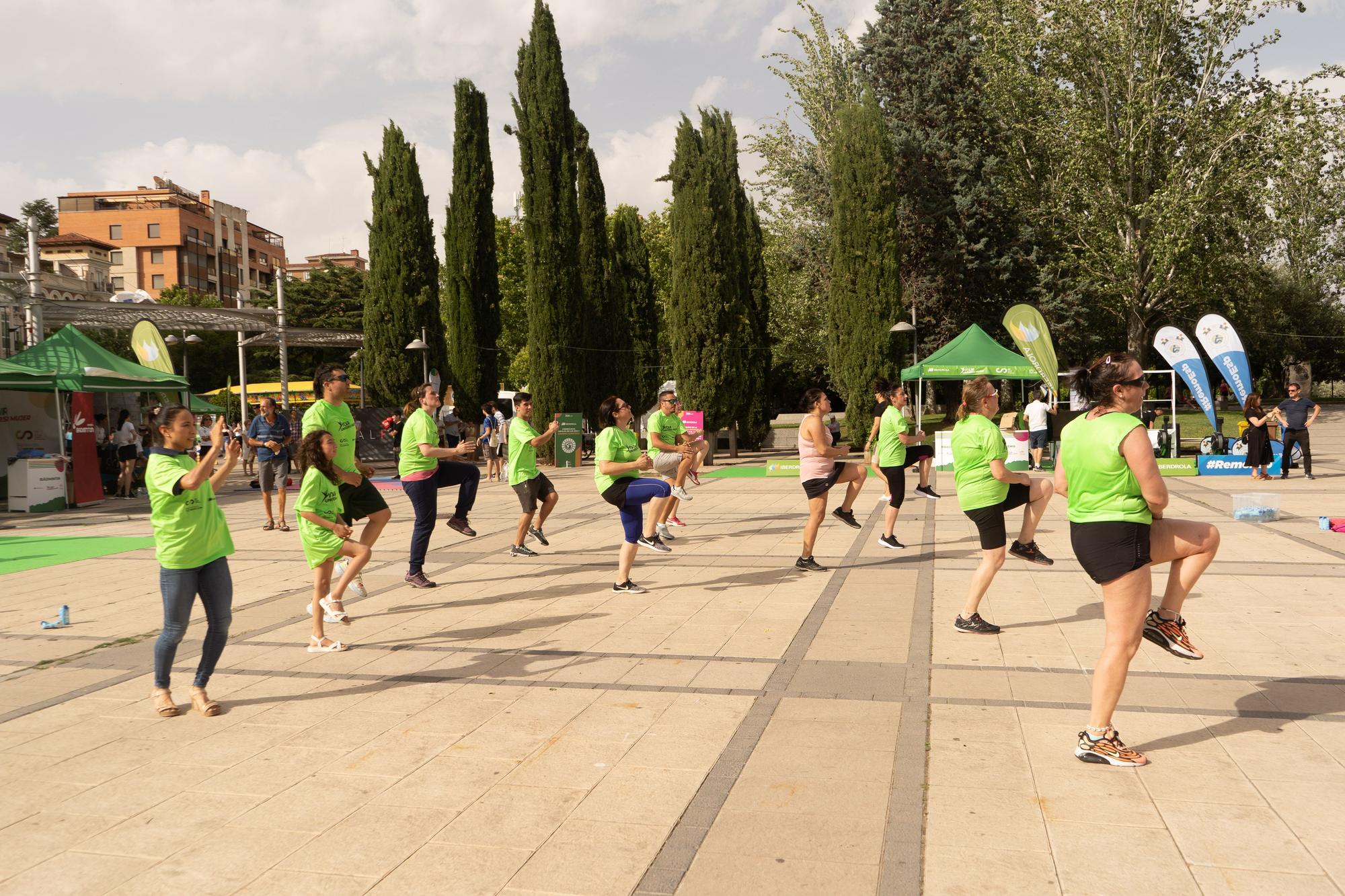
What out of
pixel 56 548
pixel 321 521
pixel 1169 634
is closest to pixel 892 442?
pixel 1169 634

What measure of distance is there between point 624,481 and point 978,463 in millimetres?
2913

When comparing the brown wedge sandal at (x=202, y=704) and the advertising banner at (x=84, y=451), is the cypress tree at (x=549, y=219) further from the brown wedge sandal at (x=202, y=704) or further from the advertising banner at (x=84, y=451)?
the brown wedge sandal at (x=202, y=704)

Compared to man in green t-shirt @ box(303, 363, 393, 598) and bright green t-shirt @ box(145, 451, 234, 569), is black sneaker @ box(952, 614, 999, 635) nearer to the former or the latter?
man in green t-shirt @ box(303, 363, 393, 598)

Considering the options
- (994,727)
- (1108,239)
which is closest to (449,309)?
(1108,239)

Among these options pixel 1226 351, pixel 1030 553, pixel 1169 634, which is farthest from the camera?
pixel 1226 351

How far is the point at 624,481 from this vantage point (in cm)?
846

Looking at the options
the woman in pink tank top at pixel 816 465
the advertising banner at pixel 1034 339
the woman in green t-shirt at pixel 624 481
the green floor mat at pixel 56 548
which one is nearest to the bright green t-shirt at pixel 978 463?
the woman in pink tank top at pixel 816 465

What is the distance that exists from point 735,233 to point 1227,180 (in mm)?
15210

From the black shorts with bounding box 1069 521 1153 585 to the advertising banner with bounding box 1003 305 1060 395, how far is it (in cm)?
1733

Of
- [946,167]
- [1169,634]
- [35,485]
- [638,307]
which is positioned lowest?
[1169,634]

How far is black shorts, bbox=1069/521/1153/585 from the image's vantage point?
4219 mm

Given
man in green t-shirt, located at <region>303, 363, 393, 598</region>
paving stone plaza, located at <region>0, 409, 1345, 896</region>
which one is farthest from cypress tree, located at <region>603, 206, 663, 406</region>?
paving stone plaza, located at <region>0, 409, 1345, 896</region>

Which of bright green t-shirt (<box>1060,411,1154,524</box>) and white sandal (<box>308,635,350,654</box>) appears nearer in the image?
bright green t-shirt (<box>1060,411,1154,524</box>)

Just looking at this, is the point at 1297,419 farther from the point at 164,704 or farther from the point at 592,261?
the point at 164,704
